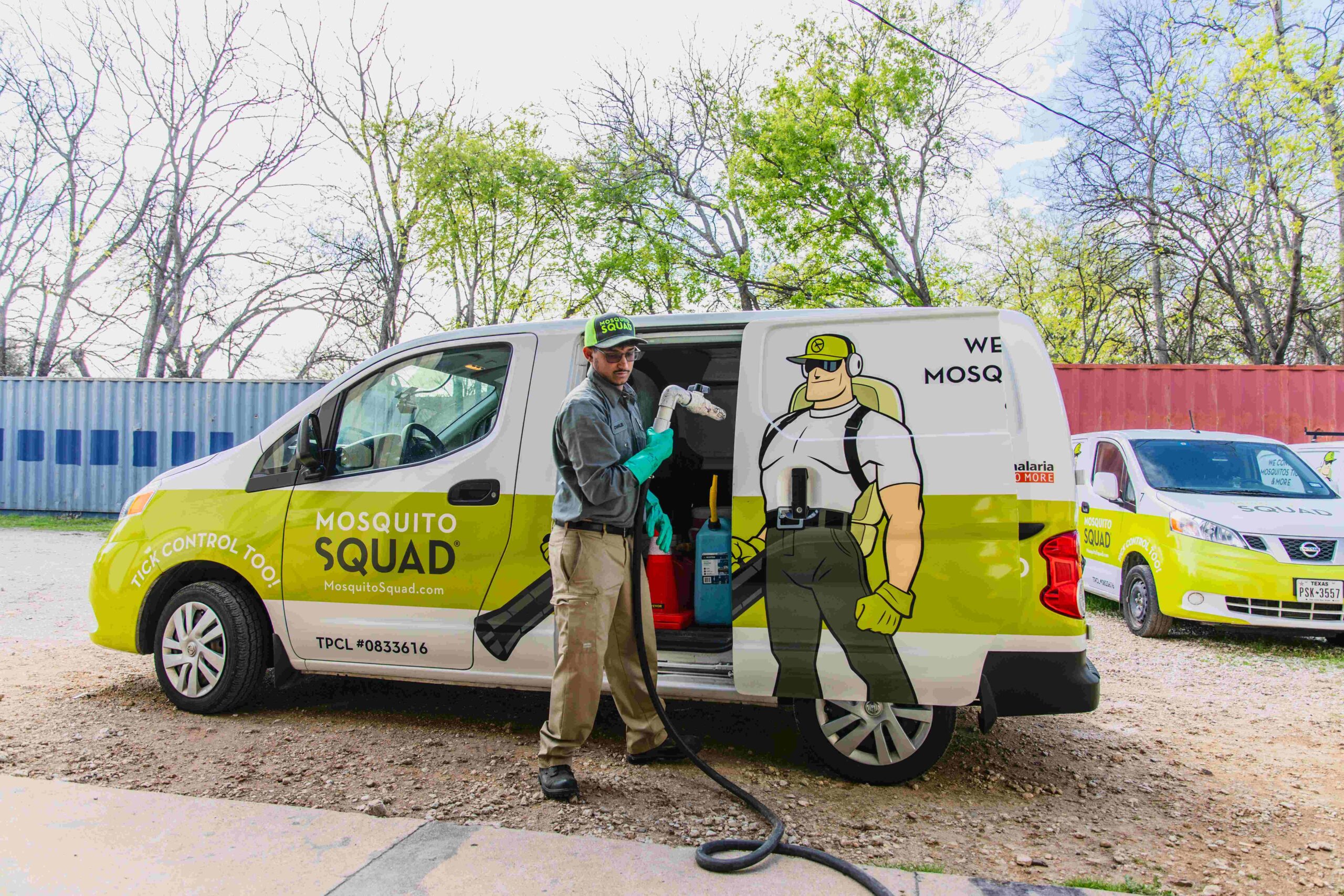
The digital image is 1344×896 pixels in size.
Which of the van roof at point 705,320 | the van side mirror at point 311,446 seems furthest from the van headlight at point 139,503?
the van roof at point 705,320

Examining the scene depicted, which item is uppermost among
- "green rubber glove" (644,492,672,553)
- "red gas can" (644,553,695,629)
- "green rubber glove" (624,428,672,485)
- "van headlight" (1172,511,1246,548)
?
"green rubber glove" (624,428,672,485)

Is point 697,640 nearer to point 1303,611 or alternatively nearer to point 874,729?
point 874,729

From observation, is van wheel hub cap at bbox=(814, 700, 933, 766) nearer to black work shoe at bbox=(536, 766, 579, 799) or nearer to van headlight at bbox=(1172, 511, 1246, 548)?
black work shoe at bbox=(536, 766, 579, 799)

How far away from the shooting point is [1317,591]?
20.6 ft

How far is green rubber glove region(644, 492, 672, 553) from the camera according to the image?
382cm

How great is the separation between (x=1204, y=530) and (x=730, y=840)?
5298 millimetres

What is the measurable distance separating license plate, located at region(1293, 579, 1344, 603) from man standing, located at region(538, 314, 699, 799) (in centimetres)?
528

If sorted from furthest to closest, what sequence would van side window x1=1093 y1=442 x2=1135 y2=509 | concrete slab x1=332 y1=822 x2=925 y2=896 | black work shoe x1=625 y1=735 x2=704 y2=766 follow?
van side window x1=1093 y1=442 x2=1135 y2=509, black work shoe x1=625 y1=735 x2=704 y2=766, concrete slab x1=332 y1=822 x2=925 y2=896

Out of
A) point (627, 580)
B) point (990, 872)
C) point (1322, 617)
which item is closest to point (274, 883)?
point (627, 580)

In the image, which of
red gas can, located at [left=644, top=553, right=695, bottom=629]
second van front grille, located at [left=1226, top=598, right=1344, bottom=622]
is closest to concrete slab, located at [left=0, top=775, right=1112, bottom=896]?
red gas can, located at [left=644, top=553, right=695, bottom=629]

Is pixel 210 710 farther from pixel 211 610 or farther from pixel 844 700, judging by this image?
pixel 844 700

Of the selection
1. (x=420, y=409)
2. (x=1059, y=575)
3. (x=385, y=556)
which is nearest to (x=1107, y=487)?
(x=1059, y=575)

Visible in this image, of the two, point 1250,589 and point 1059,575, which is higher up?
point 1059,575

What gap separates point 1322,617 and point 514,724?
5.83 metres
